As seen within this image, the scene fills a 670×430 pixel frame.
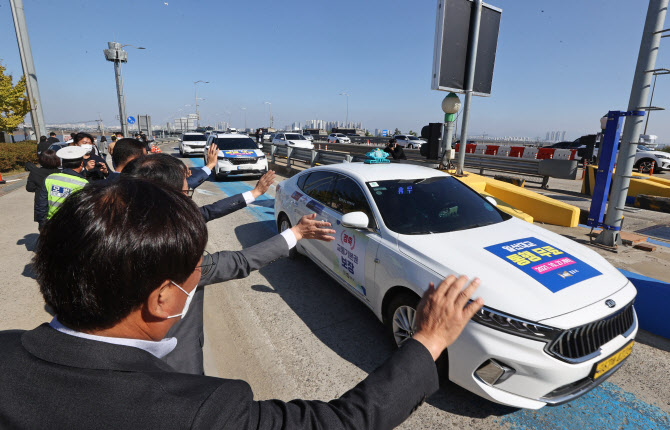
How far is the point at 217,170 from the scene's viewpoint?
493 inches

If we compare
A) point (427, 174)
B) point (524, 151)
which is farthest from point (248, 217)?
point (524, 151)

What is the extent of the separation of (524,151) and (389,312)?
71.7ft

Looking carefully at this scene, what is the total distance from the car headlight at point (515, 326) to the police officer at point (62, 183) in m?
3.54

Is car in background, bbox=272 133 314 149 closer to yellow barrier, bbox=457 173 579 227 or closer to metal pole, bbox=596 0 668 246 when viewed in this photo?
yellow barrier, bbox=457 173 579 227

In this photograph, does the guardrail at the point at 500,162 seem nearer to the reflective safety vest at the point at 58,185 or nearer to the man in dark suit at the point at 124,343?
the reflective safety vest at the point at 58,185

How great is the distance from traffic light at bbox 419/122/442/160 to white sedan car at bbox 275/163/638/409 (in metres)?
4.60

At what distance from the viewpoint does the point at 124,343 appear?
0.87 m

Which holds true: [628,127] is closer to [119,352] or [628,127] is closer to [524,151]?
[119,352]

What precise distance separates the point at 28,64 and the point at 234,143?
26.5 ft

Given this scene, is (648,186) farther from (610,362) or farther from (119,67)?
(119,67)

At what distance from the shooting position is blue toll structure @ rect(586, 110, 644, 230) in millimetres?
5523

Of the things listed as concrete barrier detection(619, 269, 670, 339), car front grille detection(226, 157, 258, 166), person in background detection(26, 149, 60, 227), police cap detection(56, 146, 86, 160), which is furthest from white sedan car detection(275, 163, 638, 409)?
car front grille detection(226, 157, 258, 166)

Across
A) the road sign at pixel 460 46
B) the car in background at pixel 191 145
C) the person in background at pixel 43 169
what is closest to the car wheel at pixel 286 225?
the person in background at pixel 43 169

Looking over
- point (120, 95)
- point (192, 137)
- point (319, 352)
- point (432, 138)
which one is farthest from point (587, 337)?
point (120, 95)
